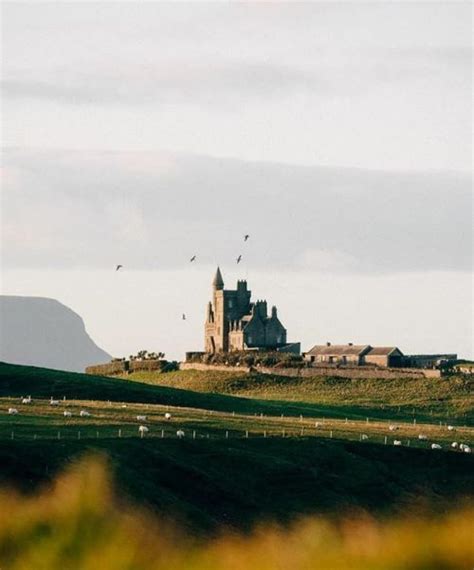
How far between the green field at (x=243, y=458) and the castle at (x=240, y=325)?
68.5 m

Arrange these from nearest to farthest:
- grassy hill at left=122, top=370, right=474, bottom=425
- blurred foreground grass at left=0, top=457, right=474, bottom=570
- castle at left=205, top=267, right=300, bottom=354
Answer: blurred foreground grass at left=0, top=457, right=474, bottom=570 < grassy hill at left=122, top=370, right=474, bottom=425 < castle at left=205, top=267, right=300, bottom=354

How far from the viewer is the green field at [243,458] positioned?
219 ft

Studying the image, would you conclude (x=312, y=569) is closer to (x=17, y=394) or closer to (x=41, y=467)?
(x=41, y=467)

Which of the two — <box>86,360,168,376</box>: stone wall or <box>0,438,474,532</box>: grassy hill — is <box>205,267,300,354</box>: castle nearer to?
<box>86,360,168,376</box>: stone wall

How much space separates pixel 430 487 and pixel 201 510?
20021 millimetres

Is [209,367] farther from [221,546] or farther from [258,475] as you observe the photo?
[221,546]

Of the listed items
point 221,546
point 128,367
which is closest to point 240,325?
point 128,367

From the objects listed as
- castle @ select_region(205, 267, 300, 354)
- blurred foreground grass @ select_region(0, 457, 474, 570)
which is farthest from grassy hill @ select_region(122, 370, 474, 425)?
blurred foreground grass @ select_region(0, 457, 474, 570)

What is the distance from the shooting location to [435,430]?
107062mm

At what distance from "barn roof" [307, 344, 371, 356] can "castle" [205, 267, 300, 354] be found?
11005mm

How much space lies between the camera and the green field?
66.8 m

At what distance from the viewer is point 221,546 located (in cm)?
938

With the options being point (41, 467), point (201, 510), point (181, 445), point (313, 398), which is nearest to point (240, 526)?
point (201, 510)

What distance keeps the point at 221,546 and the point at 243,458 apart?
225 ft
